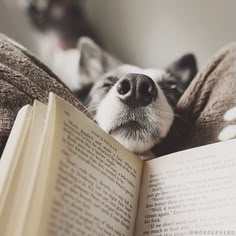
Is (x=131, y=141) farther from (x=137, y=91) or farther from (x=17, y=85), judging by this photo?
(x=17, y=85)

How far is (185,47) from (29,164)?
0.83 meters

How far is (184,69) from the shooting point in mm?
913

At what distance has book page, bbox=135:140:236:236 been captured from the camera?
44 cm

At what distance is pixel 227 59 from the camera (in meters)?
0.69

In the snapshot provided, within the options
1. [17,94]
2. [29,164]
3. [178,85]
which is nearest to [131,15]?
[178,85]

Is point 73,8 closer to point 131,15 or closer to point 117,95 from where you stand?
point 131,15

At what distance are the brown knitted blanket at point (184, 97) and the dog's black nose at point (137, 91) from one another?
2.9 inches

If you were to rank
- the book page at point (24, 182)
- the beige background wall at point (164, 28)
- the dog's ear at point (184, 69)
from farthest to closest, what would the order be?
the beige background wall at point (164, 28) < the dog's ear at point (184, 69) < the book page at point (24, 182)

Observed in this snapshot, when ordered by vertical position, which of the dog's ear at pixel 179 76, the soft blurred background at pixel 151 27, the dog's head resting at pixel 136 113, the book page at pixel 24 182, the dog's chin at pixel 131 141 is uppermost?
the soft blurred background at pixel 151 27

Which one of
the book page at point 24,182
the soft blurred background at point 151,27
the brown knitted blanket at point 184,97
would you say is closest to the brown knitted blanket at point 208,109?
the brown knitted blanket at point 184,97

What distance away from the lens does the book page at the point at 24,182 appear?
0.39 meters

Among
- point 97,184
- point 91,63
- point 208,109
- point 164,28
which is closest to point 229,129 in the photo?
point 208,109

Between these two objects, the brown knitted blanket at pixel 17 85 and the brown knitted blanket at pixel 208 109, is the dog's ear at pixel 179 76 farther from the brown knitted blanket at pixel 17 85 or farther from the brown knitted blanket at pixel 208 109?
the brown knitted blanket at pixel 17 85

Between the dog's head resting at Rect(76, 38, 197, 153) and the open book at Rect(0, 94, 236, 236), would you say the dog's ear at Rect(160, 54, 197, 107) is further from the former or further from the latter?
the open book at Rect(0, 94, 236, 236)
